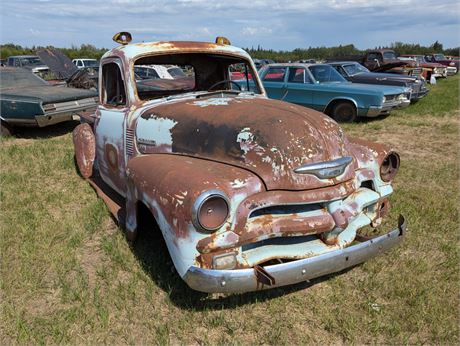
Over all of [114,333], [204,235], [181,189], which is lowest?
[114,333]

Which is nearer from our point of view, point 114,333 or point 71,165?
point 114,333

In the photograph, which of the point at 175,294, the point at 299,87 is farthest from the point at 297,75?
the point at 175,294

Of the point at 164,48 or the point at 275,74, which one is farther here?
the point at 275,74

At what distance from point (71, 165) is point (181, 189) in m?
4.03

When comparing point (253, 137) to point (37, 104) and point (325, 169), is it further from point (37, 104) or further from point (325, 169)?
point (37, 104)

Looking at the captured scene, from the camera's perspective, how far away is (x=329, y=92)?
9078 millimetres

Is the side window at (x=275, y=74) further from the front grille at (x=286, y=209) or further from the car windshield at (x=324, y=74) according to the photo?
the front grille at (x=286, y=209)

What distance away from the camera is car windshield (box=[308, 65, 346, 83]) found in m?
9.52

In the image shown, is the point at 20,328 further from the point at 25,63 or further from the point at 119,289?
the point at 25,63

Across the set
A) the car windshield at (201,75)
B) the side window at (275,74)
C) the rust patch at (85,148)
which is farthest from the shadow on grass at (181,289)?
the side window at (275,74)

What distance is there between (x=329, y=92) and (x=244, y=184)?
7.21 meters

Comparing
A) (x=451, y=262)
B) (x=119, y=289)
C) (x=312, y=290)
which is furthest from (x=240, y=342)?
(x=451, y=262)

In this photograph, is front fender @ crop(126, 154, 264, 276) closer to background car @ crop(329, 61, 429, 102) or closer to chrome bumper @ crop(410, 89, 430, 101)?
background car @ crop(329, 61, 429, 102)

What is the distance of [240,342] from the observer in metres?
2.42
